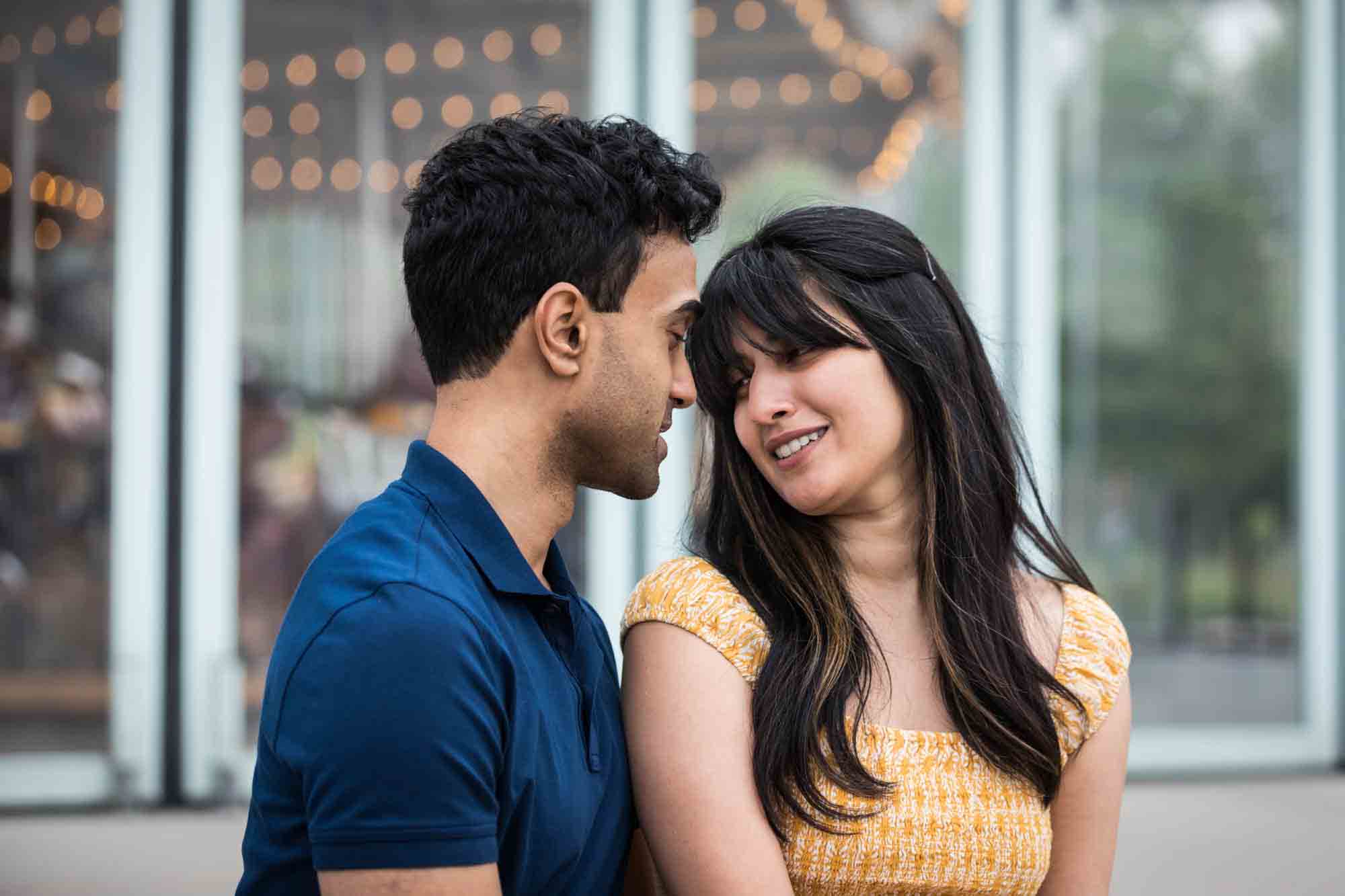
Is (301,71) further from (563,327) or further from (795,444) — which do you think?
(563,327)

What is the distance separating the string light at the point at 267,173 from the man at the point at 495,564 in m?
3.36

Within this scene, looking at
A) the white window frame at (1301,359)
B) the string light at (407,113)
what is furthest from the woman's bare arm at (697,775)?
the string light at (407,113)

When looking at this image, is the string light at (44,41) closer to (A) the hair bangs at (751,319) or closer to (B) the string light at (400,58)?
(B) the string light at (400,58)

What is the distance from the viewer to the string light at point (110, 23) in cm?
431

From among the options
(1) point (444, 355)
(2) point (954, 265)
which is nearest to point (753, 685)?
(1) point (444, 355)

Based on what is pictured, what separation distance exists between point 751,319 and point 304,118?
3482 mm

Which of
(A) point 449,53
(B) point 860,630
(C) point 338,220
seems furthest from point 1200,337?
(B) point 860,630

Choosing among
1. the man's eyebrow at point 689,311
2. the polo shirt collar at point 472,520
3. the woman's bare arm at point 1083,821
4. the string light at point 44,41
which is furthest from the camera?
the string light at point 44,41

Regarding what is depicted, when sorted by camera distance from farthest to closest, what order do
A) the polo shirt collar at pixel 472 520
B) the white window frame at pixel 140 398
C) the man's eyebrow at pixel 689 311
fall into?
the white window frame at pixel 140 398 < the man's eyebrow at pixel 689 311 < the polo shirt collar at pixel 472 520

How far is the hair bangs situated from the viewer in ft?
5.46

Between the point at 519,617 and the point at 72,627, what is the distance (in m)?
3.58

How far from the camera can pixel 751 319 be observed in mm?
1699

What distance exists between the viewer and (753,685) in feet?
5.30

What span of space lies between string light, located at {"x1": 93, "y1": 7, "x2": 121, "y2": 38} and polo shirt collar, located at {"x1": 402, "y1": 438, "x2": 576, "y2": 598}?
366cm
